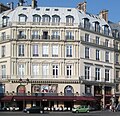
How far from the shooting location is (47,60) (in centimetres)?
7019

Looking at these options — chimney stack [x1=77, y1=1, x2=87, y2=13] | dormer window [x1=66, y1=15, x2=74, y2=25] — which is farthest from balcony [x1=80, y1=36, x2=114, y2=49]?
chimney stack [x1=77, y1=1, x2=87, y2=13]

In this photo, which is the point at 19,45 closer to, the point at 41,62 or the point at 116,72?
the point at 41,62

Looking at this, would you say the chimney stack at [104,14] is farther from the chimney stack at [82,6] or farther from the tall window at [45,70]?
the tall window at [45,70]

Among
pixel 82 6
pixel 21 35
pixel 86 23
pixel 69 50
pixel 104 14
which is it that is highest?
pixel 82 6

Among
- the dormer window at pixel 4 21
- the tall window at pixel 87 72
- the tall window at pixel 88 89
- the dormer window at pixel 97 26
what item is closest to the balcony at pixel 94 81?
the tall window at pixel 87 72

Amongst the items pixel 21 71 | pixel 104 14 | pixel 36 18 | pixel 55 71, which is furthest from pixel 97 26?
pixel 21 71

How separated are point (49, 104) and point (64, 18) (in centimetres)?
1753

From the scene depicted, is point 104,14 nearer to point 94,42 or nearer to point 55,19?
point 94,42

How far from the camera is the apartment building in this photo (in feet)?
227

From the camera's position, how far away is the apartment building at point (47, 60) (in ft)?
227

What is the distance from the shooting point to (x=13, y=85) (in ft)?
227

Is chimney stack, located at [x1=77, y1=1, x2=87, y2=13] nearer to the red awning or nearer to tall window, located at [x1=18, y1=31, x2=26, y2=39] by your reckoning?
tall window, located at [x1=18, y1=31, x2=26, y2=39]

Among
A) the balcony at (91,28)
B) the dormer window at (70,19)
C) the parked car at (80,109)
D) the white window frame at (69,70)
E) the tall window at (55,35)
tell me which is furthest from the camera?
the balcony at (91,28)

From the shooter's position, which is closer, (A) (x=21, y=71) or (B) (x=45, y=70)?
(A) (x=21, y=71)
